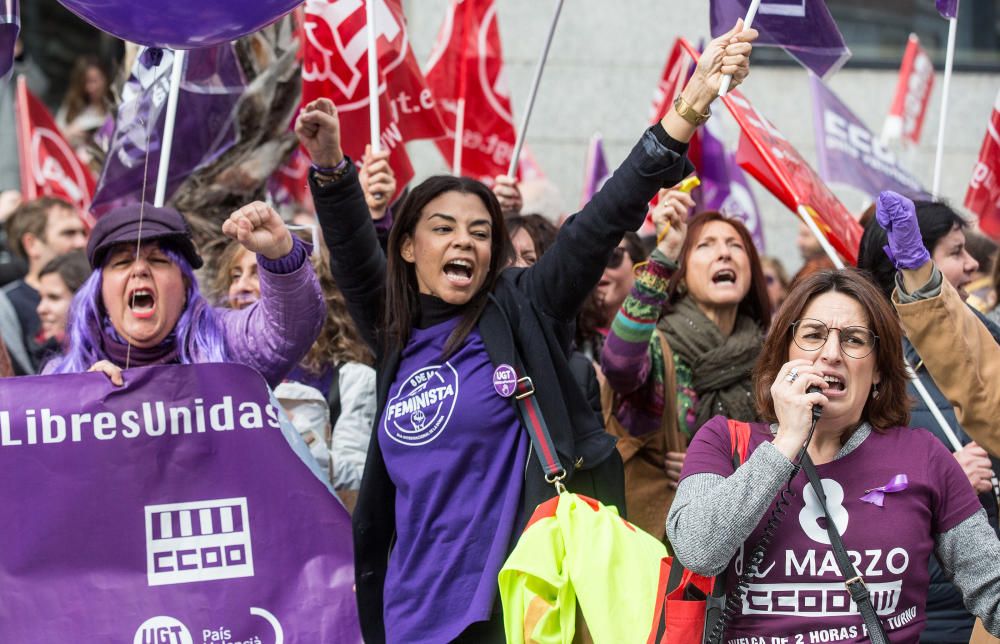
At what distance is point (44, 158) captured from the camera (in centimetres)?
822

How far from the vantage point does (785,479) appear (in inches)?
122

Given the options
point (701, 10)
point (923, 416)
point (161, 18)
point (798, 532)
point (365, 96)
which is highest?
point (701, 10)

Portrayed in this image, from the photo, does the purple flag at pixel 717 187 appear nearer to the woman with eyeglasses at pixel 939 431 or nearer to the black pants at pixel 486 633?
the woman with eyeglasses at pixel 939 431

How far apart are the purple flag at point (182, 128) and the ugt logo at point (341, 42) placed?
398 millimetres

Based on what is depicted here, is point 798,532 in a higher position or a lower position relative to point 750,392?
lower

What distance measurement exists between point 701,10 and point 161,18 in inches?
304

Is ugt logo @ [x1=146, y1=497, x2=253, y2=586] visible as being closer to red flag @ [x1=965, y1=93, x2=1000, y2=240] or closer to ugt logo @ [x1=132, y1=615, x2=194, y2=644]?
ugt logo @ [x1=132, y1=615, x2=194, y2=644]

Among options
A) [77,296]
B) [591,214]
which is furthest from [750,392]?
[77,296]

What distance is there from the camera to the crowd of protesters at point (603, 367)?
3217 millimetres

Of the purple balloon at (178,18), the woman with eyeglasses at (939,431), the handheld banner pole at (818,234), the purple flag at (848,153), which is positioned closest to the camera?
the purple balloon at (178,18)

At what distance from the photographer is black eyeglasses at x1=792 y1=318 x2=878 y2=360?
10.9 ft

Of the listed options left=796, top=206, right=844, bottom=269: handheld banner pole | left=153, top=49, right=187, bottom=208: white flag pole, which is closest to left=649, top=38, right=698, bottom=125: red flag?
left=796, top=206, right=844, bottom=269: handheld banner pole

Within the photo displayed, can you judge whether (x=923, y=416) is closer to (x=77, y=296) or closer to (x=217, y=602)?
(x=217, y=602)

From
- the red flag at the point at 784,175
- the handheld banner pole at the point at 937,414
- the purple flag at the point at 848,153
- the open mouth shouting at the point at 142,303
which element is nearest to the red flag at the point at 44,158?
the purple flag at the point at 848,153
